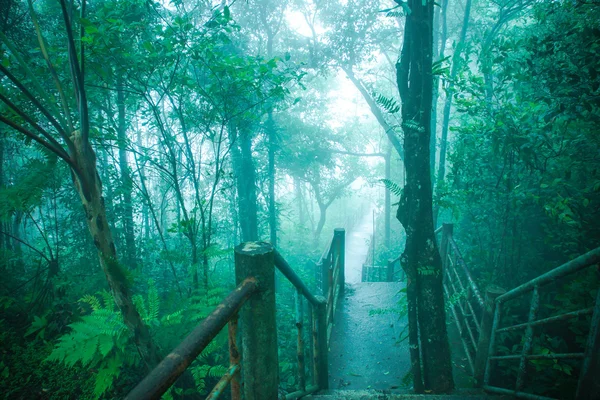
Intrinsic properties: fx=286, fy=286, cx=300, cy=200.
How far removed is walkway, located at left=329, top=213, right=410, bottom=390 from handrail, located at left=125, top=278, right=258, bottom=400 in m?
2.90

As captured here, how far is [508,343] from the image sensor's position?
11.7 ft

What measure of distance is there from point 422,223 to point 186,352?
2.39m

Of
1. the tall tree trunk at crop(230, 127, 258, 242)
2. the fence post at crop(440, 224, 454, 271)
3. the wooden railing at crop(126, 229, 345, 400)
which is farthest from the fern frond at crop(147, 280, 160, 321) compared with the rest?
the tall tree trunk at crop(230, 127, 258, 242)

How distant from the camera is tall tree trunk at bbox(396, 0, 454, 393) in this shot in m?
2.62

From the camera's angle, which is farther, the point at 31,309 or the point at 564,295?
the point at 31,309

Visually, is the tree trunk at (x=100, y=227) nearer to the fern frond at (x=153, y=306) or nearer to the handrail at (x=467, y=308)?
the fern frond at (x=153, y=306)

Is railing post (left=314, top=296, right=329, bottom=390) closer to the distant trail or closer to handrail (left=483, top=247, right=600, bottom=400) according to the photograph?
handrail (left=483, top=247, right=600, bottom=400)

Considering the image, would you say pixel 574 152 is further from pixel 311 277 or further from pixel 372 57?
pixel 311 277

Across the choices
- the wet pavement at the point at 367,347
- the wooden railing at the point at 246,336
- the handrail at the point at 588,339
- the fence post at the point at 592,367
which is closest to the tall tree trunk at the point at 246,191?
the wet pavement at the point at 367,347

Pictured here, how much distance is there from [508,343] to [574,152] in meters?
2.55

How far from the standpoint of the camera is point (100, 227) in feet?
7.17

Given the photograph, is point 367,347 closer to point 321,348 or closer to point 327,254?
point 327,254

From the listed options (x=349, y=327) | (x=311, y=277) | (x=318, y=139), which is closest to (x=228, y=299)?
(x=349, y=327)

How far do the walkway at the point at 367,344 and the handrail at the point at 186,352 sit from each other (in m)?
2.90
